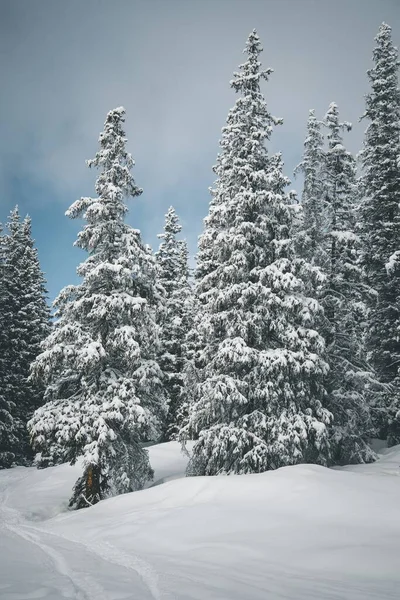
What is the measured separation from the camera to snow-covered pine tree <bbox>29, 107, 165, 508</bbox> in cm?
1477

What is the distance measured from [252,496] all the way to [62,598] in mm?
6542

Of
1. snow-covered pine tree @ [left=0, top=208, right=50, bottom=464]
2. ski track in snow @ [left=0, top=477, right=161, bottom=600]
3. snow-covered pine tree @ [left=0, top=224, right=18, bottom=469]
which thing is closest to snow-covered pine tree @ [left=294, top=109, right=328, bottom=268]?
ski track in snow @ [left=0, top=477, right=161, bottom=600]

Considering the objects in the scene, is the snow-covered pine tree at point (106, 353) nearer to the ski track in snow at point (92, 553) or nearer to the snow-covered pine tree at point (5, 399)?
the ski track in snow at point (92, 553)

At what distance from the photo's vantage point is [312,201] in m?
19.6

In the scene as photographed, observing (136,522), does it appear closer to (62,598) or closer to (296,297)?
(62,598)

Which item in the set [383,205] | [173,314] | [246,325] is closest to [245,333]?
[246,325]

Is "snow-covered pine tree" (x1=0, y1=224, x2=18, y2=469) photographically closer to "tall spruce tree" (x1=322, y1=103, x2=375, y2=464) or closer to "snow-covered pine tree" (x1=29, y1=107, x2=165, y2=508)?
"snow-covered pine tree" (x1=29, y1=107, x2=165, y2=508)

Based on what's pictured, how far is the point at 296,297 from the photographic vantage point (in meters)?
15.3

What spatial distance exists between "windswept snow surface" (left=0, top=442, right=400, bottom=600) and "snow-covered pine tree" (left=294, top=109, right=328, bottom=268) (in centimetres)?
965

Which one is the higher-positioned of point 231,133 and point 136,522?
point 231,133

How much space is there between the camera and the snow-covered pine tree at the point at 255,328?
14.3m

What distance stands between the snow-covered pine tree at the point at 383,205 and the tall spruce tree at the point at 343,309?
1.15 meters

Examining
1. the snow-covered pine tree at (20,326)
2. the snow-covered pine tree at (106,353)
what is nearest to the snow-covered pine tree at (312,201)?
the snow-covered pine tree at (106,353)

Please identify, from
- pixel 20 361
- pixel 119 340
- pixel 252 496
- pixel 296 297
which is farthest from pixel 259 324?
pixel 20 361
